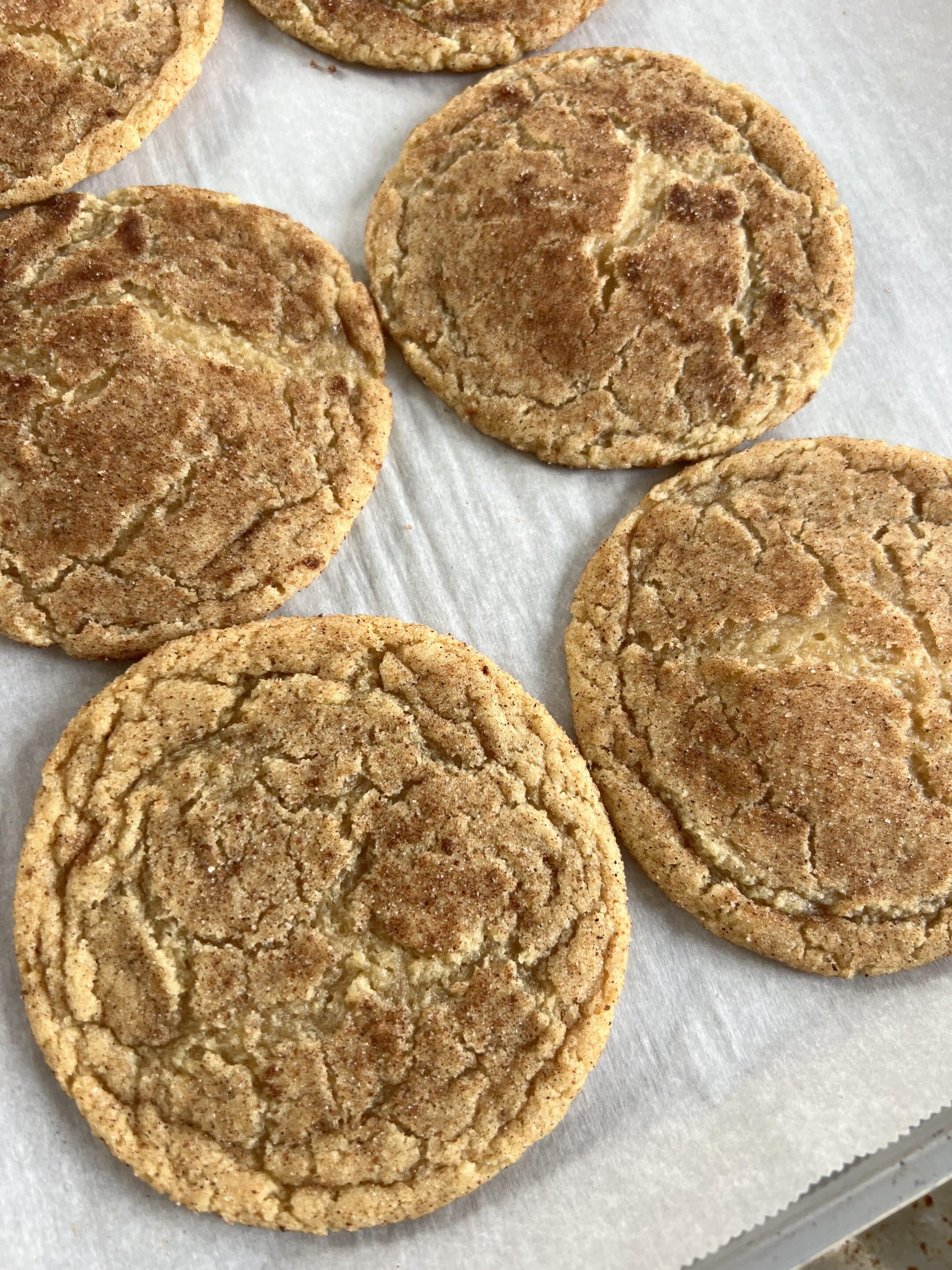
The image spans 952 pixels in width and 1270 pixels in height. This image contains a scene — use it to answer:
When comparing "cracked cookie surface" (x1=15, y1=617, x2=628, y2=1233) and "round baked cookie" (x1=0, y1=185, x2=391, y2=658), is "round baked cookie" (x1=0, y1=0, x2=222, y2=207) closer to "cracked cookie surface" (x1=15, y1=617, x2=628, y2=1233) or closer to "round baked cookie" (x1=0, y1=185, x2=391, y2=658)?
"round baked cookie" (x1=0, y1=185, x2=391, y2=658)

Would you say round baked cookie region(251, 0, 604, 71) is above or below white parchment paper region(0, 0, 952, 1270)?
above

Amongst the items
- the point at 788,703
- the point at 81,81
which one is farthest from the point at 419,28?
the point at 788,703

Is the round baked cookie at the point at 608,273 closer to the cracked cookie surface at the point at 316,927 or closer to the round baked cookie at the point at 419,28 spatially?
the round baked cookie at the point at 419,28

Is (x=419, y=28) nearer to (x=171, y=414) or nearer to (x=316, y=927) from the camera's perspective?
(x=171, y=414)

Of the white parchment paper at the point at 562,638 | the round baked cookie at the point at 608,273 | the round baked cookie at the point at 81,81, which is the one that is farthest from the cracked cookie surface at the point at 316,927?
the round baked cookie at the point at 81,81

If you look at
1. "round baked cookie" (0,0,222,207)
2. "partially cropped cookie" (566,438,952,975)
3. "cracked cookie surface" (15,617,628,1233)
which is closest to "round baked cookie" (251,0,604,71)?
"round baked cookie" (0,0,222,207)
